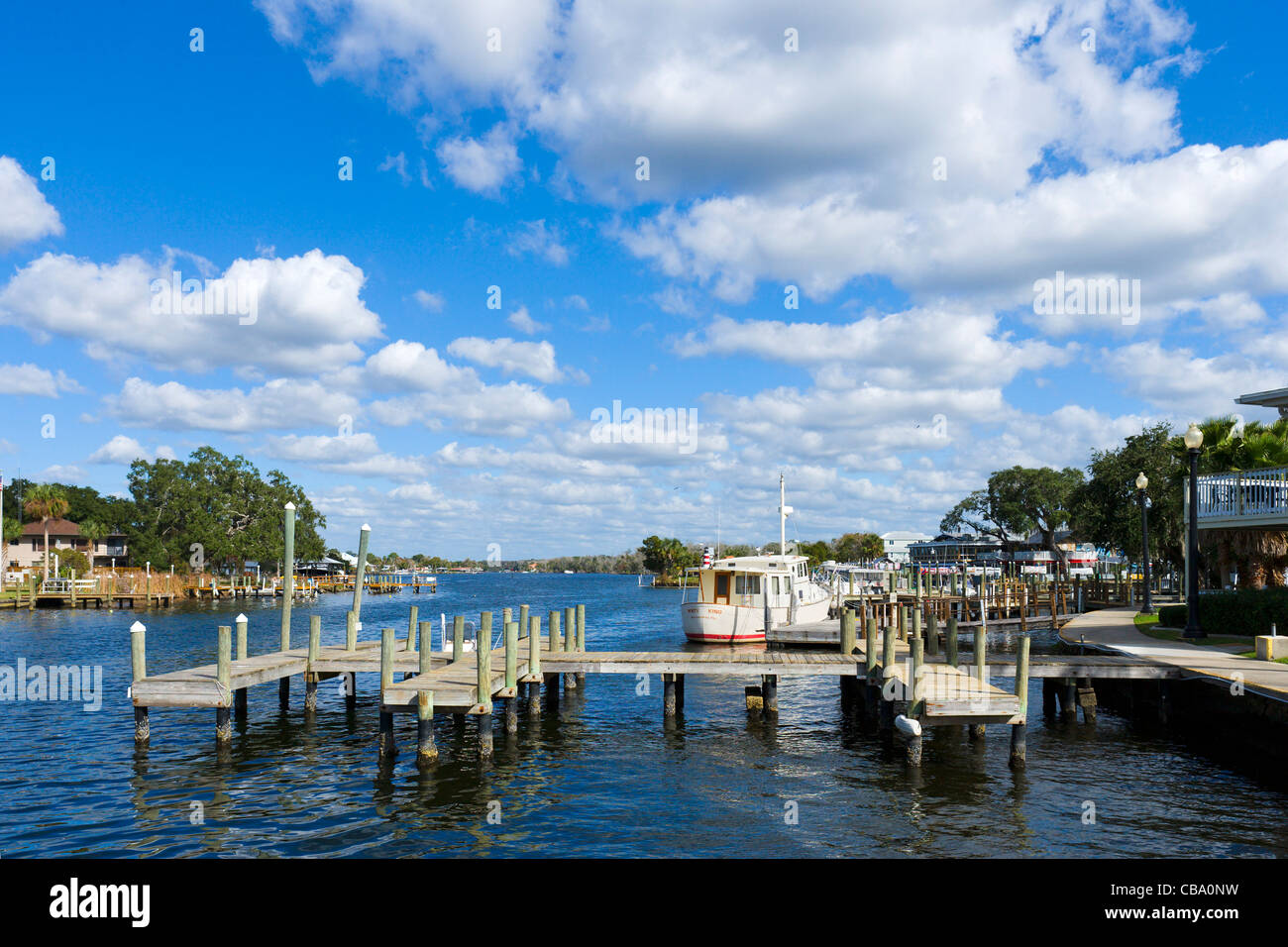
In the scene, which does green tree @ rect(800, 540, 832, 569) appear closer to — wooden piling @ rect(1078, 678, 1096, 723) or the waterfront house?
the waterfront house

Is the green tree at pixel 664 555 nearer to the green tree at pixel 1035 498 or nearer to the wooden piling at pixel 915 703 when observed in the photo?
the green tree at pixel 1035 498

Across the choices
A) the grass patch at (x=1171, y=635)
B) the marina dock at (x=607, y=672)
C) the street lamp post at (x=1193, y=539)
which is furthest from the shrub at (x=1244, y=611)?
the marina dock at (x=607, y=672)

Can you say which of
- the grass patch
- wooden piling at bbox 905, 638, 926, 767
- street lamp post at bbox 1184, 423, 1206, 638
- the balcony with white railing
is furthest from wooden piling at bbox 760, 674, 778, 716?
the balcony with white railing

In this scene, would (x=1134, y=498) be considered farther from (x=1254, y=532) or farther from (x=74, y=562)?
(x=74, y=562)

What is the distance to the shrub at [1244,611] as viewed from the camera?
22.9m

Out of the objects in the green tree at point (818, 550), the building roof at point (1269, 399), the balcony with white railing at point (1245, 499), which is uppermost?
the building roof at point (1269, 399)

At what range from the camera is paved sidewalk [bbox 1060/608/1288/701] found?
1675cm

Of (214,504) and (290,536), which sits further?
(214,504)

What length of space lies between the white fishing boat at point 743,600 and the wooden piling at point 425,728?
23.4m

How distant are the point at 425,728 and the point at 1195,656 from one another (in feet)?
58.7
